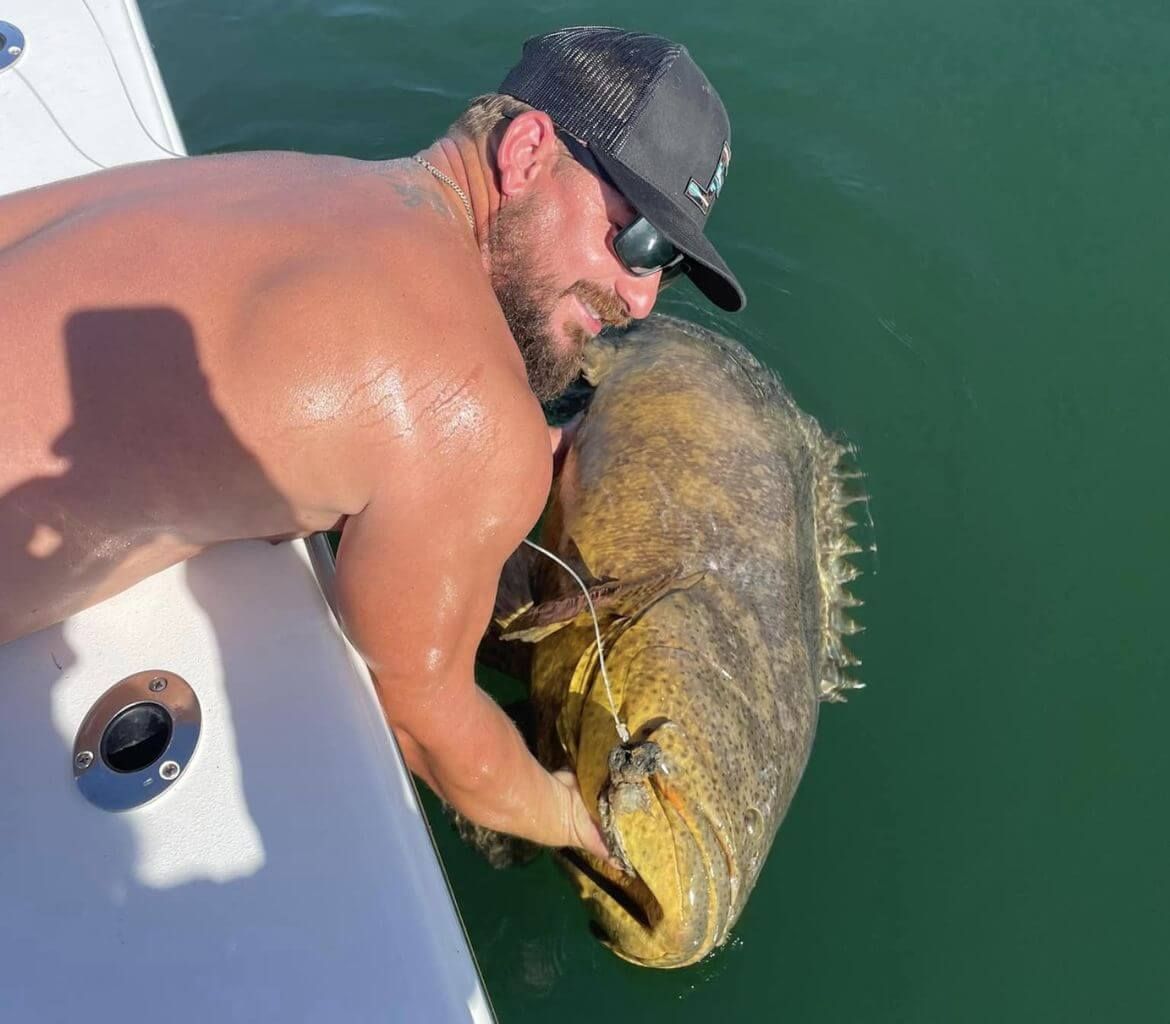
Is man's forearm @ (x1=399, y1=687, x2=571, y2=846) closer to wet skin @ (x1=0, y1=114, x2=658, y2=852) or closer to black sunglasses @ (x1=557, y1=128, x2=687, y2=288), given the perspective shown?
wet skin @ (x1=0, y1=114, x2=658, y2=852)

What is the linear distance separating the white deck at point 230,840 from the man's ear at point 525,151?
1.26 m

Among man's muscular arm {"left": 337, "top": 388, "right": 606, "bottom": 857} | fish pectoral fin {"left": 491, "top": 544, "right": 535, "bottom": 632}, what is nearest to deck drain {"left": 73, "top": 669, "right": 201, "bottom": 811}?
man's muscular arm {"left": 337, "top": 388, "right": 606, "bottom": 857}

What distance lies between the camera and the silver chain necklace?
2658 mm

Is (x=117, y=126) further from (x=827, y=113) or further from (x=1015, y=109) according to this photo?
(x=1015, y=109)

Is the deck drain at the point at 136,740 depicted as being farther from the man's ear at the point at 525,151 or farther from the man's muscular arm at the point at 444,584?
the man's ear at the point at 525,151

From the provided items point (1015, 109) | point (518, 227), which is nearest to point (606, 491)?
point (518, 227)

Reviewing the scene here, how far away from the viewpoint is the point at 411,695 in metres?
2.44

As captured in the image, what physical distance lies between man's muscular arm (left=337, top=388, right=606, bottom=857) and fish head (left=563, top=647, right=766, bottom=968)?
0.35 metres

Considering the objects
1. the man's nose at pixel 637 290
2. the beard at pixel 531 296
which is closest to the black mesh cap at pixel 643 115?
the man's nose at pixel 637 290

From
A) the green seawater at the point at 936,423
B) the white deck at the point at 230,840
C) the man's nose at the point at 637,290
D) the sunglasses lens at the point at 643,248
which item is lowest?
the green seawater at the point at 936,423

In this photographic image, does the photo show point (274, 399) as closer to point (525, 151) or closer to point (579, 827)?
point (525, 151)

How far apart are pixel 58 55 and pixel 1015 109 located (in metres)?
6.35

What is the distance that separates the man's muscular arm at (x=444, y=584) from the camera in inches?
86.2

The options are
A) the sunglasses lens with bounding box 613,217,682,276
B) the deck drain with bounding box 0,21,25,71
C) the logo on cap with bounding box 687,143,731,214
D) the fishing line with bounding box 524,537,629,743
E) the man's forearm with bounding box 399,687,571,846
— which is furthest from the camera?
the deck drain with bounding box 0,21,25,71
